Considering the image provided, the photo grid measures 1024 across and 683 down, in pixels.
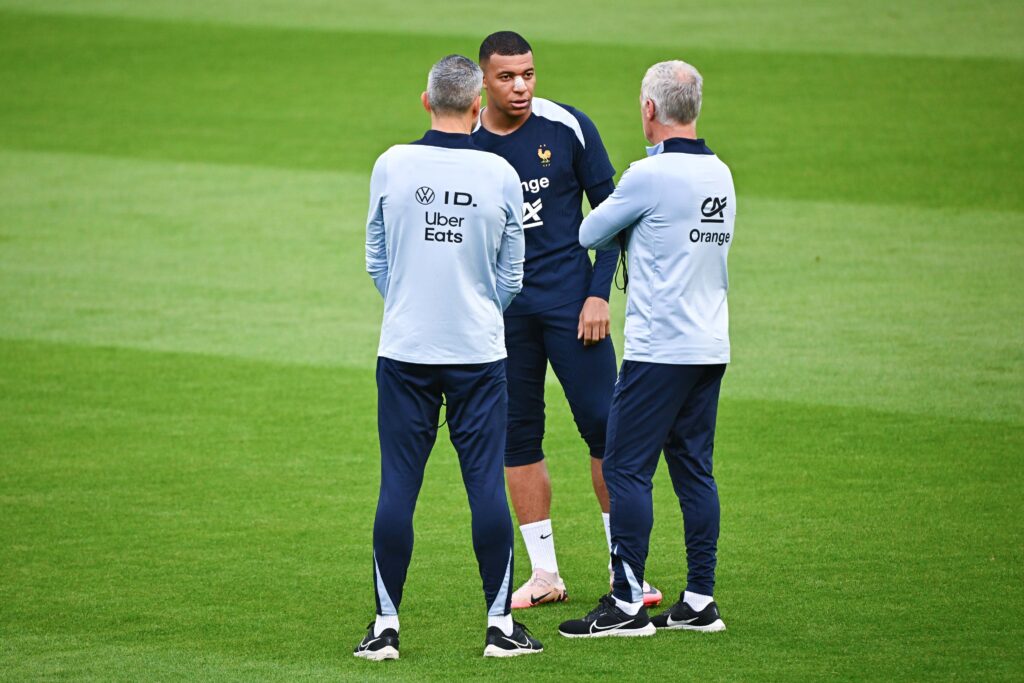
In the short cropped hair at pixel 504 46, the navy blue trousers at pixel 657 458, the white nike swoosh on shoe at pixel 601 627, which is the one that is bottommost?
the white nike swoosh on shoe at pixel 601 627

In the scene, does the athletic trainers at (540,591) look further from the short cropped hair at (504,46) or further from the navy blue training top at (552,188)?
the short cropped hair at (504,46)

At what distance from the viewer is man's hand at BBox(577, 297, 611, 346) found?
17.8ft

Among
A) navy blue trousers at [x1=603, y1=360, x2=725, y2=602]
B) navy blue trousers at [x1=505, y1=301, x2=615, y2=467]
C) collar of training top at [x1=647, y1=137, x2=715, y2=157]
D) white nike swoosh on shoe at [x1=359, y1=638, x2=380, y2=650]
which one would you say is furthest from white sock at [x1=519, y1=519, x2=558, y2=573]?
collar of training top at [x1=647, y1=137, x2=715, y2=157]

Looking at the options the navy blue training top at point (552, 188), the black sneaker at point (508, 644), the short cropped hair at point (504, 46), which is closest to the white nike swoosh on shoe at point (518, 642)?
the black sneaker at point (508, 644)

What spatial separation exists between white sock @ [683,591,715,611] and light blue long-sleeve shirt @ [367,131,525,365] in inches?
44.8

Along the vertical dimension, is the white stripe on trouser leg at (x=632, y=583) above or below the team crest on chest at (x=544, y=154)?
below

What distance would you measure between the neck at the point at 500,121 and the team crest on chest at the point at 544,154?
0.13 meters

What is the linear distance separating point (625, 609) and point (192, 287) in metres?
6.97

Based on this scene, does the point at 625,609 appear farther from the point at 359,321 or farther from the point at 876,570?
the point at 359,321

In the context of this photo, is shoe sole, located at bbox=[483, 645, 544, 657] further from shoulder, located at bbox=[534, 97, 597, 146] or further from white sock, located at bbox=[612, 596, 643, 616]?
shoulder, located at bbox=[534, 97, 597, 146]

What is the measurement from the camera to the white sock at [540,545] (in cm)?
558

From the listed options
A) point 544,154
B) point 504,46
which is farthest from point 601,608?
point 504,46

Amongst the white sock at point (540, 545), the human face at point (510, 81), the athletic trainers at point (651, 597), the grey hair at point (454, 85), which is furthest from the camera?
the white sock at point (540, 545)

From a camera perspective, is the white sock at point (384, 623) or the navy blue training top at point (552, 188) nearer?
the white sock at point (384, 623)
